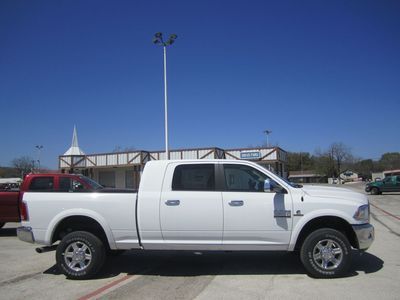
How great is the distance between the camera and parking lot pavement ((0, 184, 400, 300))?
575cm

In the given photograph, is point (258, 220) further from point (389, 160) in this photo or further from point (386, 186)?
point (389, 160)

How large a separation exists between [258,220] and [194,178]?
4.27 ft

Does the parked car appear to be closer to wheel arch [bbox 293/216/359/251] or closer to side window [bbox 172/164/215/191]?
wheel arch [bbox 293/216/359/251]

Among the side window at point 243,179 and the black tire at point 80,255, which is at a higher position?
the side window at point 243,179

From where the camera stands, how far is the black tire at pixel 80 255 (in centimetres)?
667

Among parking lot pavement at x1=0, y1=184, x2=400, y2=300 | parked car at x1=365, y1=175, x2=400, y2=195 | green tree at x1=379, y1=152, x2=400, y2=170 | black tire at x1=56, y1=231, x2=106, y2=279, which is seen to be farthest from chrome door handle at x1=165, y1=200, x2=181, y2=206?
green tree at x1=379, y1=152, x2=400, y2=170

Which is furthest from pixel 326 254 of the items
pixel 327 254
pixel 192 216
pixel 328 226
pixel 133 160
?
pixel 133 160

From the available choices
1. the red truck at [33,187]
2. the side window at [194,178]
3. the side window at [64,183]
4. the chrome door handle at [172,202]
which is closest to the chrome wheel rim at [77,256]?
the chrome door handle at [172,202]

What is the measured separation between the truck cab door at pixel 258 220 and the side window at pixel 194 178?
41 cm

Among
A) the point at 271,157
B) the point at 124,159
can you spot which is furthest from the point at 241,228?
the point at 124,159

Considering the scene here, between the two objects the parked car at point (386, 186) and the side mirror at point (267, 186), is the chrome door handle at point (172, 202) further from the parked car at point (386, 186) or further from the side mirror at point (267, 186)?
the parked car at point (386, 186)

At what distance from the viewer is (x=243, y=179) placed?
6.69 metres

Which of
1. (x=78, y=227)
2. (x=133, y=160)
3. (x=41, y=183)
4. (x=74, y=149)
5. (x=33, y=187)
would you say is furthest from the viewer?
(x=74, y=149)

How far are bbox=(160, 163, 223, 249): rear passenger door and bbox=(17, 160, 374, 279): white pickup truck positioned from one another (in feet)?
0.05
